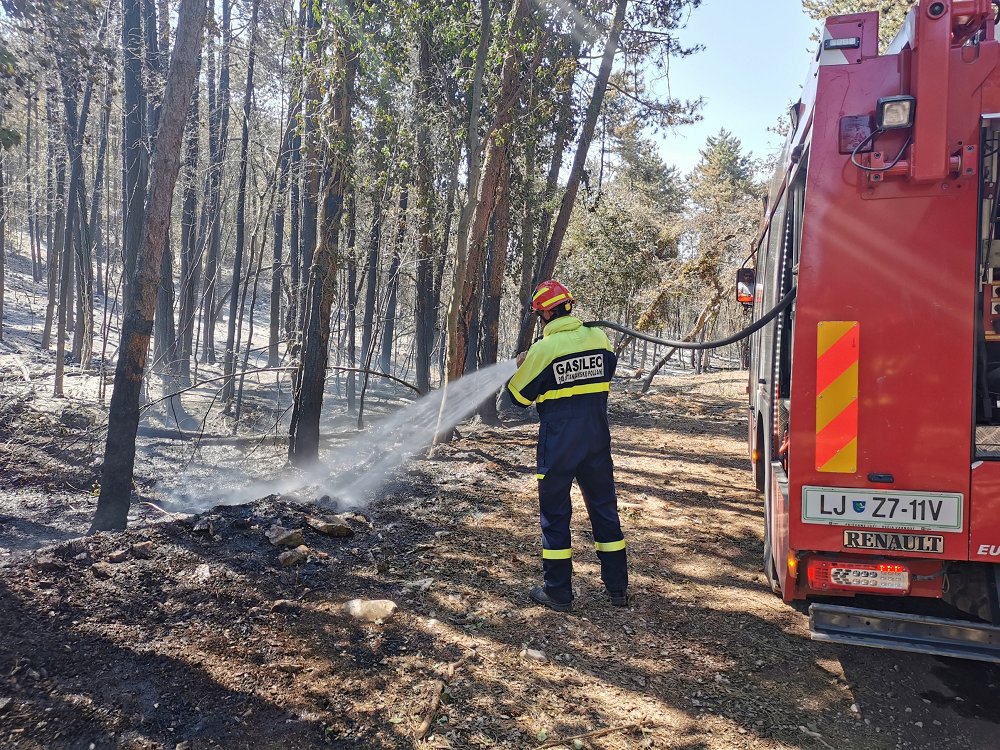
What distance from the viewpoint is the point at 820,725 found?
3271 mm

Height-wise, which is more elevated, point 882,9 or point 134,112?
point 882,9

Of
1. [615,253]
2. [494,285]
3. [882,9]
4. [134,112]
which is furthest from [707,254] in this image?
[134,112]

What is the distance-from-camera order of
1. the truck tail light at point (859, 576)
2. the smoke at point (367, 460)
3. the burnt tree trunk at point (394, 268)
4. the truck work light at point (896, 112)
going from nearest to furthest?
the truck work light at point (896, 112) < the truck tail light at point (859, 576) < the smoke at point (367, 460) < the burnt tree trunk at point (394, 268)

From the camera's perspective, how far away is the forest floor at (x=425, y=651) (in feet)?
10.2

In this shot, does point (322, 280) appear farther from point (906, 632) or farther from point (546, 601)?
point (906, 632)

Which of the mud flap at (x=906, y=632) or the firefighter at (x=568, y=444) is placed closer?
the mud flap at (x=906, y=632)

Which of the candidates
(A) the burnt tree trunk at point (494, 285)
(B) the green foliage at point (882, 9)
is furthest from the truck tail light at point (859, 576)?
(B) the green foliage at point (882, 9)

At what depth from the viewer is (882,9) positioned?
42.8 feet

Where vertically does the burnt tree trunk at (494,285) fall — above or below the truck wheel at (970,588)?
above

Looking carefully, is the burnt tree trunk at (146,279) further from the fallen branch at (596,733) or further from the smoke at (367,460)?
the fallen branch at (596,733)

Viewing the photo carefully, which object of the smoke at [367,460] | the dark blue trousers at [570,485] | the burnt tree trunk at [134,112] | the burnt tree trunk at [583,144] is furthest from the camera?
the burnt tree trunk at [134,112]

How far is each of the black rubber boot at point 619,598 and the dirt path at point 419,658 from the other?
6 cm

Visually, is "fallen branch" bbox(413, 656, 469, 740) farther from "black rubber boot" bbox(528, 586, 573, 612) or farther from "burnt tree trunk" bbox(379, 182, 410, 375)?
"burnt tree trunk" bbox(379, 182, 410, 375)

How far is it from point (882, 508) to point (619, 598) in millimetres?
1993
